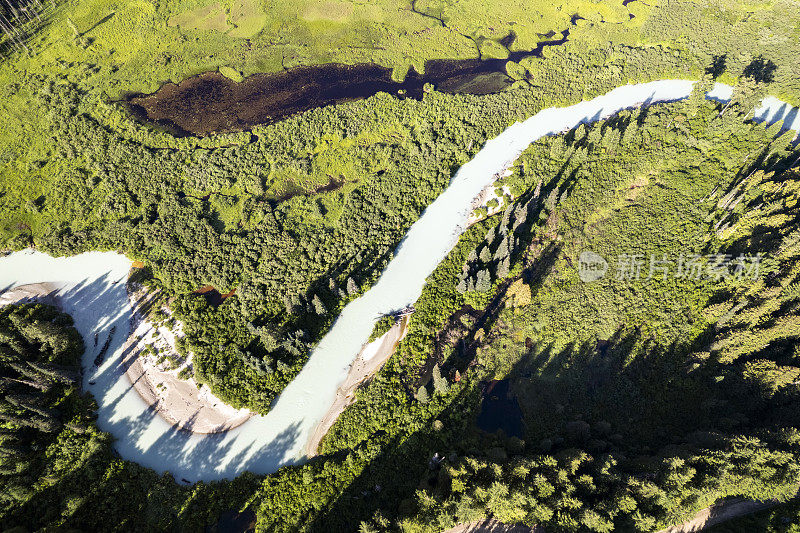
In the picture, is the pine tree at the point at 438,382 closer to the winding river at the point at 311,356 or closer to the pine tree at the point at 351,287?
the winding river at the point at 311,356

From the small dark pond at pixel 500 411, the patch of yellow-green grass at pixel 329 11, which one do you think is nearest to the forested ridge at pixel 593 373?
the small dark pond at pixel 500 411

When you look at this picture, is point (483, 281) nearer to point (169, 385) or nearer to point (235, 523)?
point (235, 523)

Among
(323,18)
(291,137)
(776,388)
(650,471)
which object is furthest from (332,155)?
(776,388)

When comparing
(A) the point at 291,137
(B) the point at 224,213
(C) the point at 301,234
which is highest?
(A) the point at 291,137

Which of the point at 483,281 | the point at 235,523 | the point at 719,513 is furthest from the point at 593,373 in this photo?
the point at 235,523

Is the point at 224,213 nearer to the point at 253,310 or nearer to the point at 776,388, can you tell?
the point at 253,310

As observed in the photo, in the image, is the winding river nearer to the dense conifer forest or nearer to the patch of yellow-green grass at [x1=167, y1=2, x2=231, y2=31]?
the dense conifer forest

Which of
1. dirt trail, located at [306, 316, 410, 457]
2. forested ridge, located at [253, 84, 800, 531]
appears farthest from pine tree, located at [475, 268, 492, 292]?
dirt trail, located at [306, 316, 410, 457]
